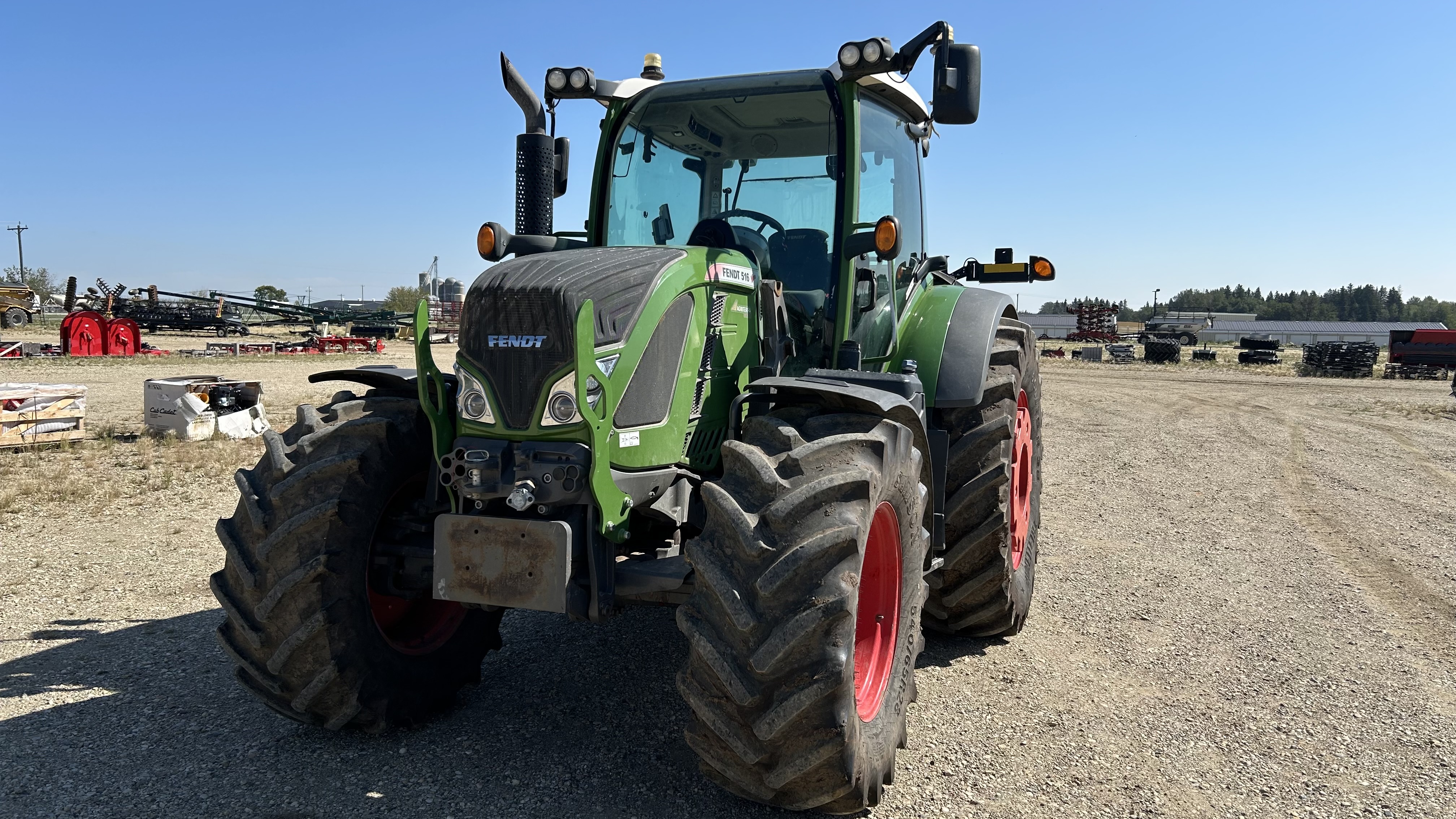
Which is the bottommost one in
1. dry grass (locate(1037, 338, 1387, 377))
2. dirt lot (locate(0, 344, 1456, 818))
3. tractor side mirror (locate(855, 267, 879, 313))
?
dirt lot (locate(0, 344, 1456, 818))

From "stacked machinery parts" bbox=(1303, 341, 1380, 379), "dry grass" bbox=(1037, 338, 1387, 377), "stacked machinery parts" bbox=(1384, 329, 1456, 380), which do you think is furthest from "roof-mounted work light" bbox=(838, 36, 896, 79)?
"stacked machinery parts" bbox=(1384, 329, 1456, 380)

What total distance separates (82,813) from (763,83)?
3.94m

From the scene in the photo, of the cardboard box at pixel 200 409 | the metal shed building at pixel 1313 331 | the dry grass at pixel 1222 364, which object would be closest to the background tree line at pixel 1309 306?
the metal shed building at pixel 1313 331

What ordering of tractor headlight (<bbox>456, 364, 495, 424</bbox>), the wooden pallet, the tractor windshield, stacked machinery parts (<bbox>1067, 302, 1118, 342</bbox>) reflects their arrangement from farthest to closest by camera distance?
stacked machinery parts (<bbox>1067, 302, 1118, 342</bbox>) < the wooden pallet < the tractor windshield < tractor headlight (<bbox>456, 364, 495, 424</bbox>)

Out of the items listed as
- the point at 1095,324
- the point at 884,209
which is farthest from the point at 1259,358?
the point at 884,209

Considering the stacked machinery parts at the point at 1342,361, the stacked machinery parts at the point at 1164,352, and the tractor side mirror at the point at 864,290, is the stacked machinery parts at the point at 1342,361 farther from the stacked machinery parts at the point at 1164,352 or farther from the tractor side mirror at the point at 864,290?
the tractor side mirror at the point at 864,290

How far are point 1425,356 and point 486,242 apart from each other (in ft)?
121

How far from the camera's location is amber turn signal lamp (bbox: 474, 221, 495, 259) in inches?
179

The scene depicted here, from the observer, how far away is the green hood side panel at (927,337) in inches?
197

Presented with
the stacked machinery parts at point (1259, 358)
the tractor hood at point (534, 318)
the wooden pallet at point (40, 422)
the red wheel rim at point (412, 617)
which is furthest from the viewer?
the stacked machinery parts at point (1259, 358)

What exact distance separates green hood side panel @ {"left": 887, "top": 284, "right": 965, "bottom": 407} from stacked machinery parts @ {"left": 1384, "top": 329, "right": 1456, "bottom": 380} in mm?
33227

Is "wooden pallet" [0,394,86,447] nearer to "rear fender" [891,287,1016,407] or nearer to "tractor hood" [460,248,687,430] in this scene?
"tractor hood" [460,248,687,430]

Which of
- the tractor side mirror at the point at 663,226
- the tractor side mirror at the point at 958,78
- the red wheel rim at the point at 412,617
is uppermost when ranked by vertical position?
the tractor side mirror at the point at 958,78

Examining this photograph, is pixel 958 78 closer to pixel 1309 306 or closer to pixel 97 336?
pixel 97 336
